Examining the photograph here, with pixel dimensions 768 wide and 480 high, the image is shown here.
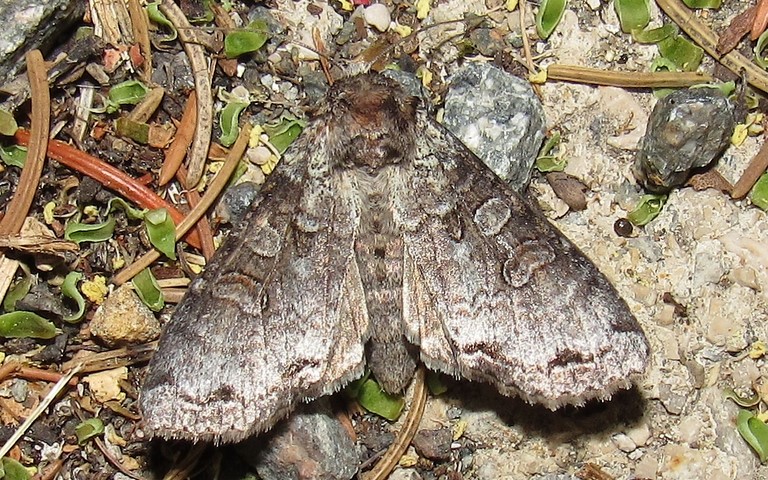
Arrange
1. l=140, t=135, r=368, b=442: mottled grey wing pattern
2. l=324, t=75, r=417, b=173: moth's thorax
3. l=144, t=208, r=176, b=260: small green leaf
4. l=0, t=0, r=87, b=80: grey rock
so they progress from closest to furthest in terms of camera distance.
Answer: l=140, t=135, r=368, b=442: mottled grey wing pattern < l=324, t=75, r=417, b=173: moth's thorax < l=0, t=0, r=87, b=80: grey rock < l=144, t=208, r=176, b=260: small green leaf

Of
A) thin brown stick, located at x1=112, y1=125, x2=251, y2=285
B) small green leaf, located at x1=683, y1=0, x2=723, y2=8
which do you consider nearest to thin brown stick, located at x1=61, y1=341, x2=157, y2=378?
thin brown stick, located at x1=112, y1=125, x2=251, y2=285

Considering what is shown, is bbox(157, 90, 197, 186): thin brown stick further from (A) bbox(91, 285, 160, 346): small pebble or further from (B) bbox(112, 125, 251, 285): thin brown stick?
(A) bbox(91, 285, 160, 346): small pebble

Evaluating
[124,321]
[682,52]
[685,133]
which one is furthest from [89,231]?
[682,52]

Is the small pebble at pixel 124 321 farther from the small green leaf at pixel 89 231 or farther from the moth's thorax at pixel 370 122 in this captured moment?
the moth's thorax at pixel 370 122

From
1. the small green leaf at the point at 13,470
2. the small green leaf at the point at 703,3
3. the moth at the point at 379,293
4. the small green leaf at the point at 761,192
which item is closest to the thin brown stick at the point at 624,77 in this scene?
the small green leaf at the point at 703,3

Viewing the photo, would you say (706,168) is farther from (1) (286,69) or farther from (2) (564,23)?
(1) (286,69)

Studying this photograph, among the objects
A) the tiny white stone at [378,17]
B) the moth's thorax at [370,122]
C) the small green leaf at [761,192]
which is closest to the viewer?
the moth's thorax at [370,122]

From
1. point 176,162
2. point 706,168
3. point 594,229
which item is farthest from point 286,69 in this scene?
point 706,168
